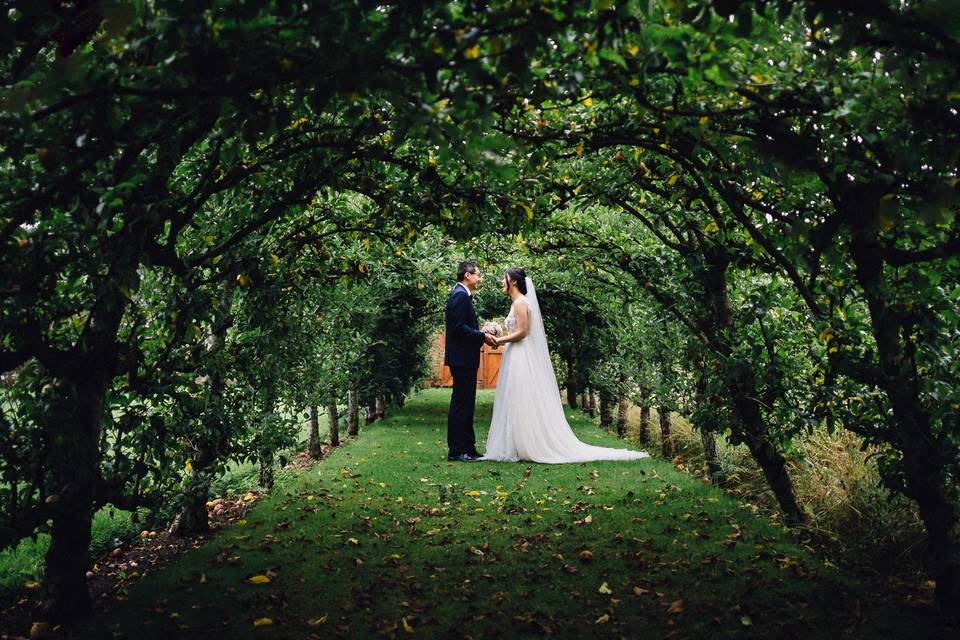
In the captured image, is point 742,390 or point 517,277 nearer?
point 742,390

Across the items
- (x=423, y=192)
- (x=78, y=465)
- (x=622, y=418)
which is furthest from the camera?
(x=622, y=418)

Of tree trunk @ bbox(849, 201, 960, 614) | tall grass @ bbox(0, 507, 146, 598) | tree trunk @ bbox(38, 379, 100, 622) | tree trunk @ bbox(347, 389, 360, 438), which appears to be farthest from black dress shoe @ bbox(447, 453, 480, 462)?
tree trunk @ bbox(849, 201, 960, 614)

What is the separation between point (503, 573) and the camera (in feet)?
16.6

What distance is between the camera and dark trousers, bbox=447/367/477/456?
10039mm

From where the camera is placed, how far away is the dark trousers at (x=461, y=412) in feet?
32.9

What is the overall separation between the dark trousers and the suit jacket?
15 centimetres

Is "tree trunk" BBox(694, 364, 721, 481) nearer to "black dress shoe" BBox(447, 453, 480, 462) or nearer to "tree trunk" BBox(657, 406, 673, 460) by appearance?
"tree trunk" BBox(657, 406, 673, 460)

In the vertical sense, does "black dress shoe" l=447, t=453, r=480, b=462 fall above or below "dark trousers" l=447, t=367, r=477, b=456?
below

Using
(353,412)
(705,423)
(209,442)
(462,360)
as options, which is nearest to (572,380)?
(353,412)

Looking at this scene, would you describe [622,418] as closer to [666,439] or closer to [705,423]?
[666,439]

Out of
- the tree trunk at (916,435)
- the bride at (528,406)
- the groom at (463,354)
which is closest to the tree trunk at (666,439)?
the bride at (528,406)

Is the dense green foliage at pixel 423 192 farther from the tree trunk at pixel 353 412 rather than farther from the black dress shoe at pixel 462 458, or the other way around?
the tree trunk at pixel 353 412

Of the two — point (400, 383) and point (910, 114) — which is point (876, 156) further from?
point (400, 383)

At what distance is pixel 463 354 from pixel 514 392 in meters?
0.95
